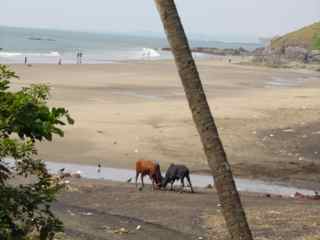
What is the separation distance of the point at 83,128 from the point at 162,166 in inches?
285

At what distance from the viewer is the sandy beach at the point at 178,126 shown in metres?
24.2

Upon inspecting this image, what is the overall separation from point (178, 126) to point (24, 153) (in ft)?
85.7

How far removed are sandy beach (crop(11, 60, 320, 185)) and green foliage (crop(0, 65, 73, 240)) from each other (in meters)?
17.2

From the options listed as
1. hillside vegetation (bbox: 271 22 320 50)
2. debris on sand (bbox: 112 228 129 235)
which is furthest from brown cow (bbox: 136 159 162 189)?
hillside vegetation (bbox: 271 22 320 50)

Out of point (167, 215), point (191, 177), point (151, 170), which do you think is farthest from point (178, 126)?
point (167, 215)

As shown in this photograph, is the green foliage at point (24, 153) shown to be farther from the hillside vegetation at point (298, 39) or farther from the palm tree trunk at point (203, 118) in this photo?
the hillside vegetation at point (298, 39)

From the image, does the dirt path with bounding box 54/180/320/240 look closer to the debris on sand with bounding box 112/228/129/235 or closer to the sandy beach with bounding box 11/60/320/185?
the debris on sand with bounding box 112/228/129/235

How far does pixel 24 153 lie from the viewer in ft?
17.3

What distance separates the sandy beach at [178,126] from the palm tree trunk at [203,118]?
16.2 m

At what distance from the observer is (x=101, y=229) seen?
1245 cm

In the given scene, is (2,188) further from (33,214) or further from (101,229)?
(101,229)

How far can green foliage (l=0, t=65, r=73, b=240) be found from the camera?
5199 mm

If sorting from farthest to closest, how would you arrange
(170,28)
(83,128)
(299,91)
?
(299,91) < (83,128) < (170,28)

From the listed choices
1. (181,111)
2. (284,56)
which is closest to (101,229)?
(181,111)
